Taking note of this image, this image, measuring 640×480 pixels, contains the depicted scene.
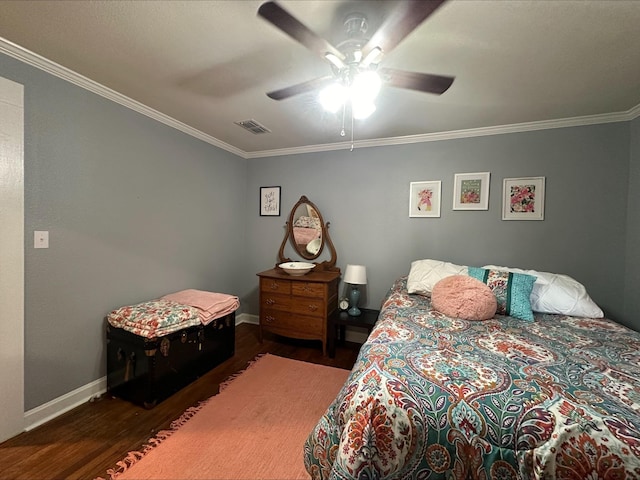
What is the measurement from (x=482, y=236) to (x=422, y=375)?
6.89 ft

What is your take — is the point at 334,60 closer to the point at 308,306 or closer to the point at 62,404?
the point at 308,306

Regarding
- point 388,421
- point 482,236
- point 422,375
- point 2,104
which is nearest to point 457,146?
point 482,236

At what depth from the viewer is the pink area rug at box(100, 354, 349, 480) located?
141 centimetres

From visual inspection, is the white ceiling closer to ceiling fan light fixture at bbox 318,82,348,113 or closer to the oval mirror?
ceiling fan light fixture at bbox 318,82,348,113

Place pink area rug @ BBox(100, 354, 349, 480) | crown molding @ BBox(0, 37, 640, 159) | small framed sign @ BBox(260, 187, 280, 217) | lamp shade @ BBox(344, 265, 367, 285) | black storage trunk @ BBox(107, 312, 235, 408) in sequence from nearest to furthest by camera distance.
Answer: pink area rug @ BBox(100, 354, 349, 480) < crown molding @ BBox(0, 37, 640, 159) < black storage trunk @ BBox(107, 312, 235, 408) < lamp shade @ BBox(344, 265, 367, 285) < small framed sign @ BBox(260, 187, 280, 217)

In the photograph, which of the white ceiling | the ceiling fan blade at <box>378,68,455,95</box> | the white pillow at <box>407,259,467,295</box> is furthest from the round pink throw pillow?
the white ceiling

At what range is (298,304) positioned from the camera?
280 cm

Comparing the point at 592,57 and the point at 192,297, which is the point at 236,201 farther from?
the point at 592,57

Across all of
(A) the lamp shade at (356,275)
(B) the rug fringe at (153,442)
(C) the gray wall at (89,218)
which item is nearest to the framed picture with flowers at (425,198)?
(A) the lamp shade at (356,275)

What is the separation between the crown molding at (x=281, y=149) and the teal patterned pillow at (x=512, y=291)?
1455 millimetres

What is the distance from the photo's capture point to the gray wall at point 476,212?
7.57 ft

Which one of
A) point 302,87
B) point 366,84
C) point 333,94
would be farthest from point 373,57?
point 302,87

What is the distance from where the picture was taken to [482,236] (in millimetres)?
2672

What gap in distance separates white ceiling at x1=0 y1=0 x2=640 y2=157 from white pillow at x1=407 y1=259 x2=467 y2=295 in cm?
136
